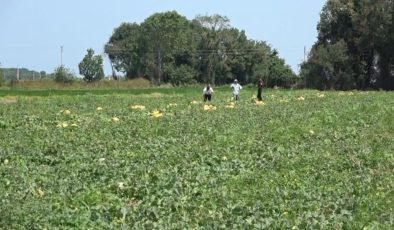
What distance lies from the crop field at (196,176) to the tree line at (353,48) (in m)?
53.7

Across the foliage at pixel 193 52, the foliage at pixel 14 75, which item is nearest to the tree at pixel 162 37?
the foliage at pixel 193 52

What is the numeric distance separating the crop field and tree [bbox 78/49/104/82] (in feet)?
251

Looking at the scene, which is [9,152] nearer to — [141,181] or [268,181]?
[141,181]

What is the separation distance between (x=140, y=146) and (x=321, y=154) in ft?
12.8

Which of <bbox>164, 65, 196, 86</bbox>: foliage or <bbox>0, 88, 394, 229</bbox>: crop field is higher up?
<bbox>164, 65, 196, 86</bbox>: foliage

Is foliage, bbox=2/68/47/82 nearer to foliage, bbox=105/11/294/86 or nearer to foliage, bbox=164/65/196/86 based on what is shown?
foliage, bbox=105/11/294/86

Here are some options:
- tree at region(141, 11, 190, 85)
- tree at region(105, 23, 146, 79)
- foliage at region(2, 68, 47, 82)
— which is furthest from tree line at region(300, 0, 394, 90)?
foliage at region(2, 68, 47, 82)

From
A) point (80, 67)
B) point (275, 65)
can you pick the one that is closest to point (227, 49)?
point (275, 65)

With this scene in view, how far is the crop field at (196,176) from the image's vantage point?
7641 millimetres

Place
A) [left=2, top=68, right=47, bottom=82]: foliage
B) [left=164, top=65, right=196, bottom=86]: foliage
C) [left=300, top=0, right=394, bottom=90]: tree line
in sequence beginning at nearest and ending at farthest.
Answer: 1. [left=300, top=0, right=394, bottom=90]: tree line
2. [left=2, top=68, right=47, bottom=82]: foliage
3. [left=164, top=65, right=196, bottom=86]: foliage

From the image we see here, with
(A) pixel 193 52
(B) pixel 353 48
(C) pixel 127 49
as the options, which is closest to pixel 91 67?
(C) pixel 127 49

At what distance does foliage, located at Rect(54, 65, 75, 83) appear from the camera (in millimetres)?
80625

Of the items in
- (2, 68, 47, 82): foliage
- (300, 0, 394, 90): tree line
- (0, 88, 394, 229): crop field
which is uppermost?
(300, 0, 394, 90): tree line

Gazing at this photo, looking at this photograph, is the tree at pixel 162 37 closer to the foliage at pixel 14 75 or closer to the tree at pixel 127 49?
the tree at pixel 127 49
